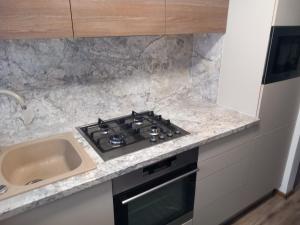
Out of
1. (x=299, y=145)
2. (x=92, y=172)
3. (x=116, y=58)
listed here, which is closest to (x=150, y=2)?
(x=116, y=58)

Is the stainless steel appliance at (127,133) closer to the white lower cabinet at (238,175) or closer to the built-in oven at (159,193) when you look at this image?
the built-in oven at (159,193)

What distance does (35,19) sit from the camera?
959mm

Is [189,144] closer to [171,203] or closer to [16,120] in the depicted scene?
[171,203]

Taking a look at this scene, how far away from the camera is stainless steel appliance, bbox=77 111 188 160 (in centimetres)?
122

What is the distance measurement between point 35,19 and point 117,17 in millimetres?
371

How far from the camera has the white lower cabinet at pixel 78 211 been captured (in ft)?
2.96

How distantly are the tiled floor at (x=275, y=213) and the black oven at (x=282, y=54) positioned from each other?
3.82 feet

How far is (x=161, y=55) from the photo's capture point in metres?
1.80

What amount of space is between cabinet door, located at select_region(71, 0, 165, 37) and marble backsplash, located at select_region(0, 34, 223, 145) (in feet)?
1.18

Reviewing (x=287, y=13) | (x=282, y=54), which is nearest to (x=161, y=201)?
(x=282, y=54)

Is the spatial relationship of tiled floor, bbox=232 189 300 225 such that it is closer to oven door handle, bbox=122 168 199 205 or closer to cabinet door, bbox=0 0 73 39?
oven door handle, bbox=122 168 199 205

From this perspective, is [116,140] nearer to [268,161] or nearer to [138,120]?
[138,120]

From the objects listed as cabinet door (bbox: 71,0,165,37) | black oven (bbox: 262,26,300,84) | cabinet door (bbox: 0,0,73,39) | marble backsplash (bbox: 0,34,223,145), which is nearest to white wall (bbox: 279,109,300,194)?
black oven (bbox: 262,26,300,84)

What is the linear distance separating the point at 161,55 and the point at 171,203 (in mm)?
1054
